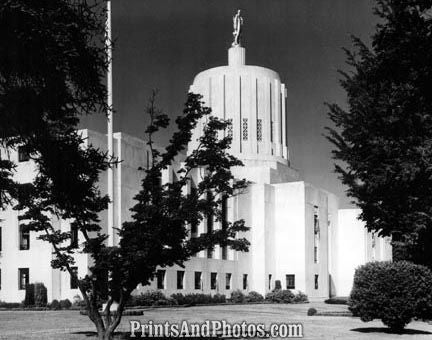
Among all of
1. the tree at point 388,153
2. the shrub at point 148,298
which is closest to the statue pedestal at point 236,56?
the shrub at point 148,298

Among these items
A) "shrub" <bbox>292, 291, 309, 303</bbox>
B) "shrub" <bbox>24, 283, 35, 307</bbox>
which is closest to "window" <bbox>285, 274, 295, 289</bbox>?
"shrub" <bbox>292, 291, 309, 303</bbox>

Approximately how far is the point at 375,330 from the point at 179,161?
36122mm

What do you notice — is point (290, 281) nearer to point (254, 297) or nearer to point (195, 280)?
point (254, 297)

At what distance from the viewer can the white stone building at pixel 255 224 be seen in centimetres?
4681

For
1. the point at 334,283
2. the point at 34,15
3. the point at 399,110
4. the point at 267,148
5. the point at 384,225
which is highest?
the point at 267,148

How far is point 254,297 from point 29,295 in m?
21.7

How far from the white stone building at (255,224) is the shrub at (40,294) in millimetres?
478

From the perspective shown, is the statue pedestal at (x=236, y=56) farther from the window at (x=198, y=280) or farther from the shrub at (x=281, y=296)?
the window at (x=198, y=280)

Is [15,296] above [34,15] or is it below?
below

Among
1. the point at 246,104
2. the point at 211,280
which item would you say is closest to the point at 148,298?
the point at 211,280

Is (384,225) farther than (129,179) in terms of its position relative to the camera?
No

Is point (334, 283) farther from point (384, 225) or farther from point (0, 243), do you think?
point (384, 225)

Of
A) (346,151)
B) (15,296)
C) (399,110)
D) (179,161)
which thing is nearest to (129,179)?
(179,161)

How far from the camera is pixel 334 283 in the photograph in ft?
255
